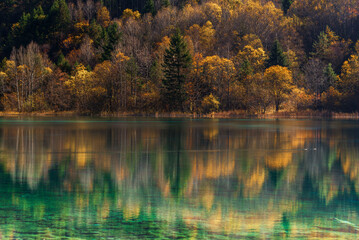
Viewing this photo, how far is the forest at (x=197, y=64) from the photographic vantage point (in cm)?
9462

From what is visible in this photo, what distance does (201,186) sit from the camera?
16.4 metres

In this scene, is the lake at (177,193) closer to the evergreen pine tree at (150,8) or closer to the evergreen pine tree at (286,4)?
the evergreen pine tree at (150,8)

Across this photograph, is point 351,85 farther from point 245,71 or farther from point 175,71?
point 175,71

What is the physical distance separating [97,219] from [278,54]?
96.5m

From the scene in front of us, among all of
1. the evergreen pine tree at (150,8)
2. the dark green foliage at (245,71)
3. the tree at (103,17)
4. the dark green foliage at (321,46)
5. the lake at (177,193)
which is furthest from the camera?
the tree at (103,17)

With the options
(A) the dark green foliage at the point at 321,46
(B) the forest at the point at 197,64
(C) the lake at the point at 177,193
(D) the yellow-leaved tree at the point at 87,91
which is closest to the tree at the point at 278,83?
(B) the forest at the point at 197,64

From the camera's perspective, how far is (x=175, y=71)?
9356 centimetres

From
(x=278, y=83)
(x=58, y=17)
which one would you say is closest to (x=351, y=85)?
(x=278, y=83)

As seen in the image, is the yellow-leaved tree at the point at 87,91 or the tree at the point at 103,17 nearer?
the yellow-leaved tree at the point at 87,91

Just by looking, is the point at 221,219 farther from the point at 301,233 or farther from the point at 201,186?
the point at 201,186

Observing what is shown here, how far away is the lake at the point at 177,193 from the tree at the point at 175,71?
65.6 meters

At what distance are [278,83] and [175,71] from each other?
1997 cm

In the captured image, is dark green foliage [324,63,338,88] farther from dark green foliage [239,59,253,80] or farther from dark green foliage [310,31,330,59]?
dark green foliage [310,31,330,59]

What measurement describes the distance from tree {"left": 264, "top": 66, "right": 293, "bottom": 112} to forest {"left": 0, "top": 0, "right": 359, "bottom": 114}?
193mm
